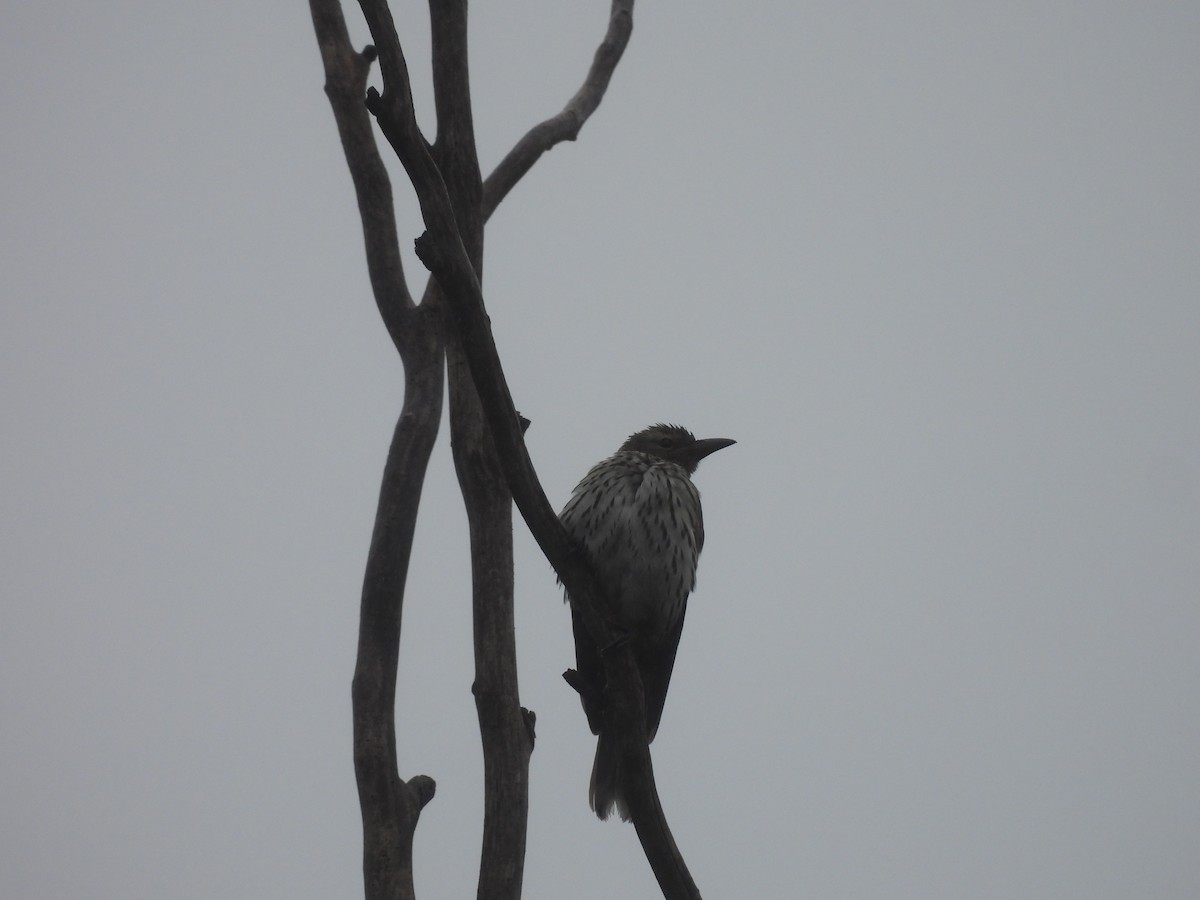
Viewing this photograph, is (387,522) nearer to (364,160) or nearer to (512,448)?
(512,448)

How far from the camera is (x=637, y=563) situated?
4.81 metres

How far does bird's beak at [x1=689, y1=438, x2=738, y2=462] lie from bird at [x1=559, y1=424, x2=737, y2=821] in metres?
0.54

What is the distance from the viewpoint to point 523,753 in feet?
13.4

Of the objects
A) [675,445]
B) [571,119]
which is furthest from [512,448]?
[571,119]

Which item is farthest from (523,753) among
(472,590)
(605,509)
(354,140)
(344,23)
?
(344,23)

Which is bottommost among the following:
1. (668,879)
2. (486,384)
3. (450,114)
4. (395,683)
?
(668,879)

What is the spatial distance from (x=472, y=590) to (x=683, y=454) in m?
1.96

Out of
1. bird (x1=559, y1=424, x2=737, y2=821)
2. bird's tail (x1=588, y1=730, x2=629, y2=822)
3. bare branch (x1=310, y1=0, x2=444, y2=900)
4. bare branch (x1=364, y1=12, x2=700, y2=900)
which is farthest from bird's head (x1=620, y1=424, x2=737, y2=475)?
bare branch (x1=364, y1=12, x2=700, y2=900)

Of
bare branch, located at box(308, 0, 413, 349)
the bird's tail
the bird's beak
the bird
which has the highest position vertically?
bare branch, located at box(308, 0, 413, 349)

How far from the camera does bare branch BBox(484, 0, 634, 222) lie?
213 inches

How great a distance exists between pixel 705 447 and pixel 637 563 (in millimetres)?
1225

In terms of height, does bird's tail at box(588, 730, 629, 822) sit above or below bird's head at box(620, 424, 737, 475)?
below

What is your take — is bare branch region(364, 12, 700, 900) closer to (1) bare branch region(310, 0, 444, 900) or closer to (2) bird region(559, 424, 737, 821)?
(2) bird region(559, 424, 737, 821)

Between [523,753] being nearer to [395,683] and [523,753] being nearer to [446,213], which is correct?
[395,683]
